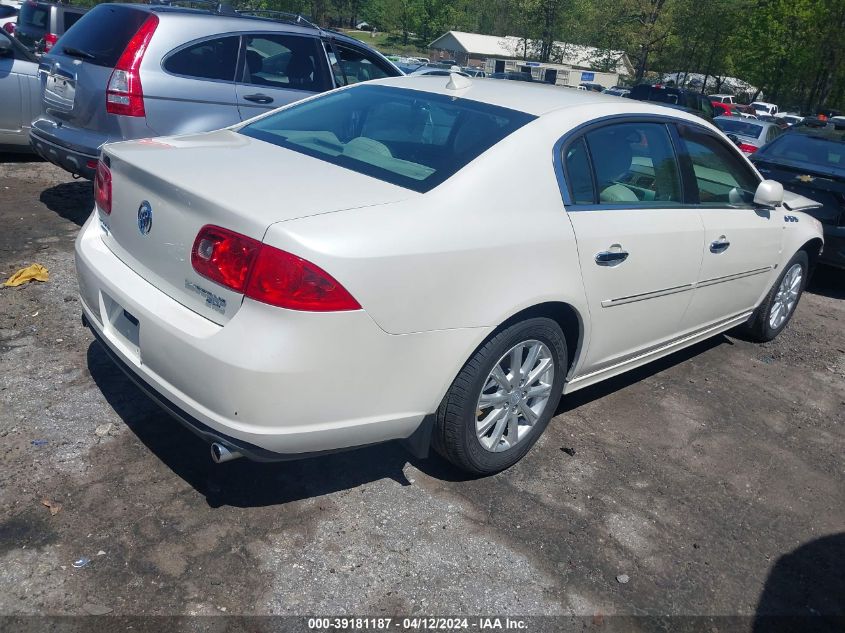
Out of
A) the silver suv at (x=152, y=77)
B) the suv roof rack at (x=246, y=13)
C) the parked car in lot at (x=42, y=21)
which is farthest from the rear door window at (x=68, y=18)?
the silver suv at (x=152, y=77)

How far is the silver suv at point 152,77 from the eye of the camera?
18.9ft

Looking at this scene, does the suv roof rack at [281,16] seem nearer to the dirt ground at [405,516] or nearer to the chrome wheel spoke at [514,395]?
the dirt ground at [405,516]

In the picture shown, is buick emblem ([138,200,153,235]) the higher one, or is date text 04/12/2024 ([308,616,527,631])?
buick emblem ([138,200,153,235])

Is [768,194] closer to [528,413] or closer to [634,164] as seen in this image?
[634,164]

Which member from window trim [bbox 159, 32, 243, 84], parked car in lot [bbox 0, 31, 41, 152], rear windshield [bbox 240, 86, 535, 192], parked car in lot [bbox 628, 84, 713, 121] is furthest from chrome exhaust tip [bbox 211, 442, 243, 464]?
parked car in lot [bbox 628, 84, 713, 121]

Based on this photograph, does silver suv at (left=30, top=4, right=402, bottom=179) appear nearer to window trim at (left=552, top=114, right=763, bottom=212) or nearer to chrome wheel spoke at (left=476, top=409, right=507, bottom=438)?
window trim at (left=552, top=114, right=763, bottom=212)

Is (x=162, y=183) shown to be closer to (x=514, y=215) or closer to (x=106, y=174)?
(x=106, y=174)

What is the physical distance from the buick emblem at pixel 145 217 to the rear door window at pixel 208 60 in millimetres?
3264

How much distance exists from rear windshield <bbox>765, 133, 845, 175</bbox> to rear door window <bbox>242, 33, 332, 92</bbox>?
4.80 metres

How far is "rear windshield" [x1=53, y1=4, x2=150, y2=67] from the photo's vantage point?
19.2 feet

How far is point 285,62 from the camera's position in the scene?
22.5 ft

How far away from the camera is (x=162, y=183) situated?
2975 millimetres

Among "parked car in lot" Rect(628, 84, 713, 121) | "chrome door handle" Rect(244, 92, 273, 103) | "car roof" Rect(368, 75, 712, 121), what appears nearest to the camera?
"car roof" Rect(368, 75, 712, 121)

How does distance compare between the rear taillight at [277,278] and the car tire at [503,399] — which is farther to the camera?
the car tire at [503,399]
